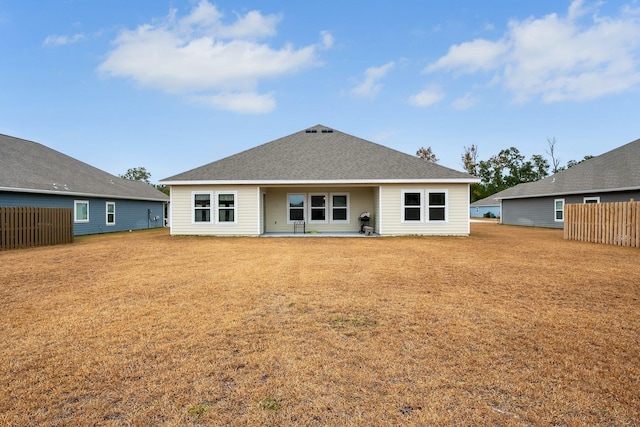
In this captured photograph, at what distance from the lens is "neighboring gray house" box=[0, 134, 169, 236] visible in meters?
15.6

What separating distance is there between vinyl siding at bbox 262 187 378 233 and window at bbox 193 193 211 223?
10.0ft

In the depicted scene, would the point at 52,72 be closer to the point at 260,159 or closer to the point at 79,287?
the point at 260,159

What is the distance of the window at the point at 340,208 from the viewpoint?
1779 cm

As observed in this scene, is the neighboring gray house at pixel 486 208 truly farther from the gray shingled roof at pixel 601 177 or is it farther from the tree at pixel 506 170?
the gray shingled roof at pixel 601 177

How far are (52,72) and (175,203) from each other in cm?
1156

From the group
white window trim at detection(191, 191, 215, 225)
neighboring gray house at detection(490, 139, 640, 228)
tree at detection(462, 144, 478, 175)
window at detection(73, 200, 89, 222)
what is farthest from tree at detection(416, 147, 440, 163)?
window at detection(73, 200, 89, 222)

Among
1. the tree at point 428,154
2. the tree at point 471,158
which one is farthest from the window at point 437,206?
the tree at point 428,154

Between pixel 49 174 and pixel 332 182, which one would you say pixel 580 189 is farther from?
pixel 49 174

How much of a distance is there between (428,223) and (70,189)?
18.9m

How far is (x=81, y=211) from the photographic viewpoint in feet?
60.8

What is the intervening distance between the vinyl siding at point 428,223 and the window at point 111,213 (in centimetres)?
1696

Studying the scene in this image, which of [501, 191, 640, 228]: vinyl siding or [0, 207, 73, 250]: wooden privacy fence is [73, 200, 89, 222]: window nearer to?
[0, 207, 73, 250]: wooden privacy fence

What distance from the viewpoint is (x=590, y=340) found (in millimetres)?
3473

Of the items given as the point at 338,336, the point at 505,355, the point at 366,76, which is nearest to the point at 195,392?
the point at 338,336
